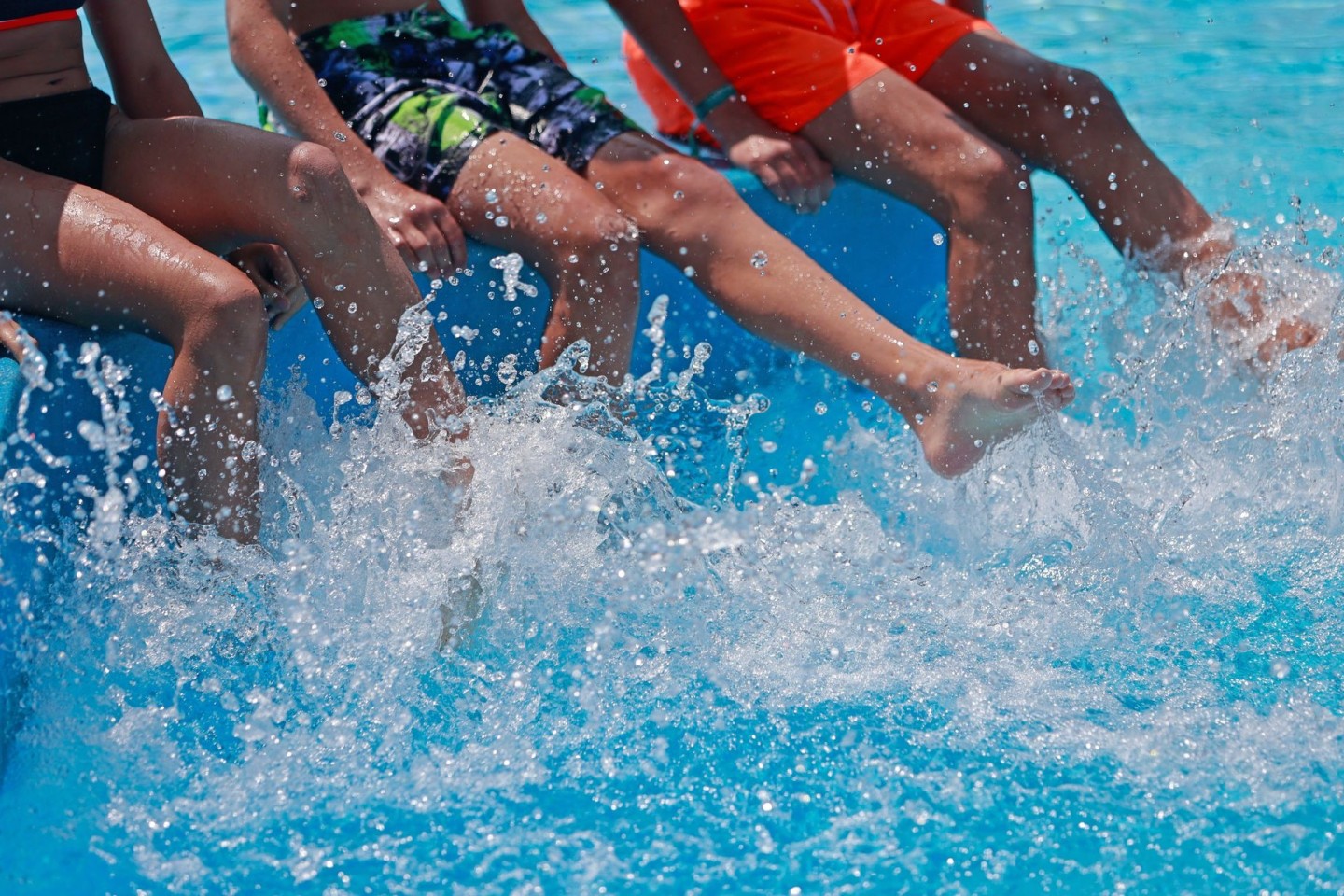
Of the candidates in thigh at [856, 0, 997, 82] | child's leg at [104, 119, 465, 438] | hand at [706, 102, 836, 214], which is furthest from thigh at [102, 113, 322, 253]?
thigh at [856, 0, 997, 82]

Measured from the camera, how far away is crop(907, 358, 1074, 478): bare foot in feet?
6.63

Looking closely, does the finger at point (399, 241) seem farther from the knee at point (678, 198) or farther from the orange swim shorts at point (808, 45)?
the orange swim shorts at point (808, 45)

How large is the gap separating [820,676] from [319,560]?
2.39ft

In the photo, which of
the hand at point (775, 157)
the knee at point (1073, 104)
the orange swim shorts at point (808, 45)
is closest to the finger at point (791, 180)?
the hand at point (775, 157)

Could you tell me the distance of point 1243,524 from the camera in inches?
86.4

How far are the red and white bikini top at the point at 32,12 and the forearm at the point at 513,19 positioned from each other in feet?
2.71

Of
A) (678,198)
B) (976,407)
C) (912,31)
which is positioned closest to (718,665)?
(976,407)

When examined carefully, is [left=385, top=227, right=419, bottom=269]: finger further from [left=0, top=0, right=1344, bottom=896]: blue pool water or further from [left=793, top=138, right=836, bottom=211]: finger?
[left=793, top=138, right=836, bottom=211]: finger

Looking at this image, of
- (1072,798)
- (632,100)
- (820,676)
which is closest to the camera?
(1072,798)

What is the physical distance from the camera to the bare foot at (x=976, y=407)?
2021 mm

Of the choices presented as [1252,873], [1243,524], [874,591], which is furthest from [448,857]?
[1243,524]

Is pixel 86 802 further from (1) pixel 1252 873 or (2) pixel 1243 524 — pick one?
(2) pixel 1243 524

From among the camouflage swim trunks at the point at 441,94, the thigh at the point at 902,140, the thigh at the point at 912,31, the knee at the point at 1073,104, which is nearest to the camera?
the camouflage swim trunks at the point at 441,94

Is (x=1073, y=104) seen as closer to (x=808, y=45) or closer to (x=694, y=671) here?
(x=808, y=45)
